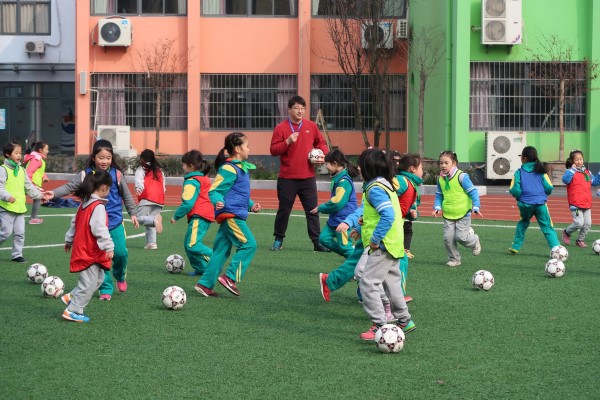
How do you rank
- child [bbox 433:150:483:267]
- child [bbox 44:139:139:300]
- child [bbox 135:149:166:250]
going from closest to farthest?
1. child [bbox 44:139:139:300]
2. child [bbox 433:150:483:267]
3. child [bbox 135:149:166:250]

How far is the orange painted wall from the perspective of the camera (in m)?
34.5

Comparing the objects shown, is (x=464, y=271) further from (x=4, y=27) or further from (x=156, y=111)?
(x=4, y=27)

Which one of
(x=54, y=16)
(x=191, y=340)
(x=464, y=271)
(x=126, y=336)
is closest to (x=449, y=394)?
(x=191, y=340)

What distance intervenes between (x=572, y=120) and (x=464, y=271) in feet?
58.6

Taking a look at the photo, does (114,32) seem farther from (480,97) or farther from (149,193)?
(149,193)

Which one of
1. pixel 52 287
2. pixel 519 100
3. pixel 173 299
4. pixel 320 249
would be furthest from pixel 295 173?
pixel 519 100

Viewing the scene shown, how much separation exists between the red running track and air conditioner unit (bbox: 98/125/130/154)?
624 cm

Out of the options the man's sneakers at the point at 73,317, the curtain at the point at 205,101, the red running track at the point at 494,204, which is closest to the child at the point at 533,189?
the red running track at the point at 494,204

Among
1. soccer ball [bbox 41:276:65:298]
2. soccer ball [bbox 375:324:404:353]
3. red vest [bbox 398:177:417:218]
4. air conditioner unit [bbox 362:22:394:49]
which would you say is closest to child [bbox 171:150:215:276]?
soccer ball [bbox 41:276:65:298]

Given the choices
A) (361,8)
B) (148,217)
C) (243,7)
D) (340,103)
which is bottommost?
(148,217)

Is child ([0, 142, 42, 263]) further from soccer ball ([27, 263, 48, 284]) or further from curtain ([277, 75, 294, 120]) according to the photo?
curtain ([277, 75, 294, 120])

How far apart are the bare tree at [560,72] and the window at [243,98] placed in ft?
29.5

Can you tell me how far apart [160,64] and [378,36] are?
23.9ft

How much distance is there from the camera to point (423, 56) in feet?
103
